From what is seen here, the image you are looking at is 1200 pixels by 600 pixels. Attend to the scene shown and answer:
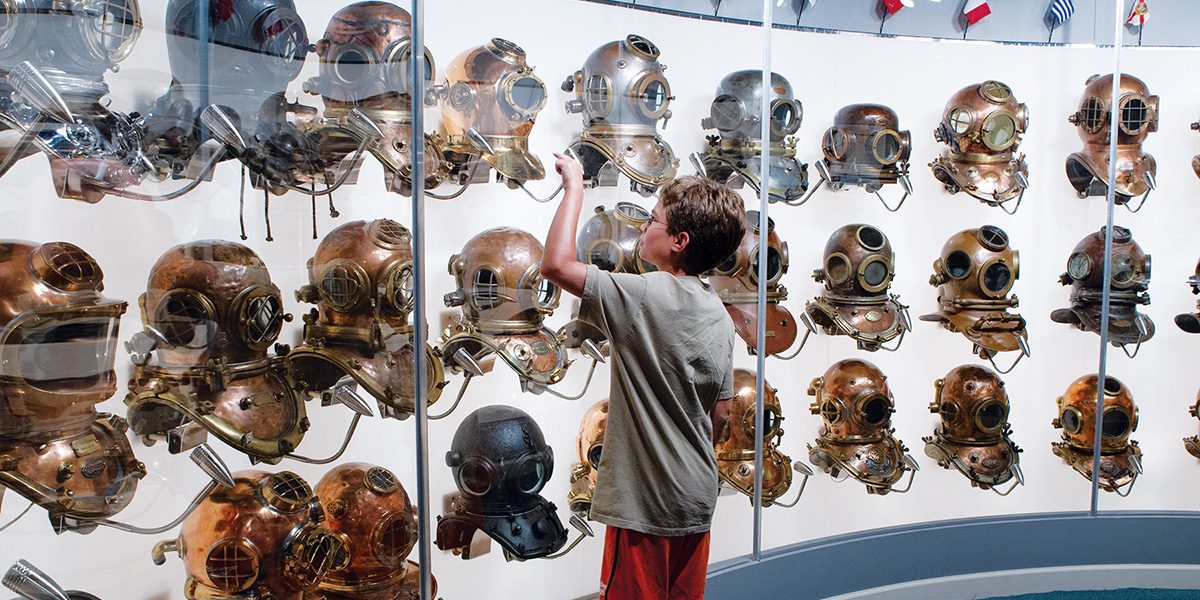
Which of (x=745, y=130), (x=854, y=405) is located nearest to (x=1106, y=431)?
(x=854, y=405)

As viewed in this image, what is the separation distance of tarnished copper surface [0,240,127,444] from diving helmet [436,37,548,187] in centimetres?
130

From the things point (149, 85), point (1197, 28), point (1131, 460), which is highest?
point (1197, 28)

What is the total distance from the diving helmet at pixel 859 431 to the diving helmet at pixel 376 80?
2.72 meters

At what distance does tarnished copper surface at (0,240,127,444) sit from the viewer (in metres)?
1.73

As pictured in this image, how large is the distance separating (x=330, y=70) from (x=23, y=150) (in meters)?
0.75

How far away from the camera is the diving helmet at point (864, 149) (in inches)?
170

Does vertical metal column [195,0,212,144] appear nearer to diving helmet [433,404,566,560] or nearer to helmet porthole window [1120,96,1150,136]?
diving helmet [433,404,566,560]

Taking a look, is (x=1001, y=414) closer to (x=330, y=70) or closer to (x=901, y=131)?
(x=901, y=131)

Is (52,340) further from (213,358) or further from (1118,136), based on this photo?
(1118,136)

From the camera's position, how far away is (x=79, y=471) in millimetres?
1861

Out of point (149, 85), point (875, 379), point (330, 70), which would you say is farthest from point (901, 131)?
point (149, 85)

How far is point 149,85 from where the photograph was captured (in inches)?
76.2

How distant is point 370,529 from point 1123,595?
407 cm

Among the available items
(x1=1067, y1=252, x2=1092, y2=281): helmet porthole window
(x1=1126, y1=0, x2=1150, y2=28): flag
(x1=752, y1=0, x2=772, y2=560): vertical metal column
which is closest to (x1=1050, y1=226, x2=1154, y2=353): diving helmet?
(x1=1067, y1=252, x2=1092, y2=281): helmet porthole window
